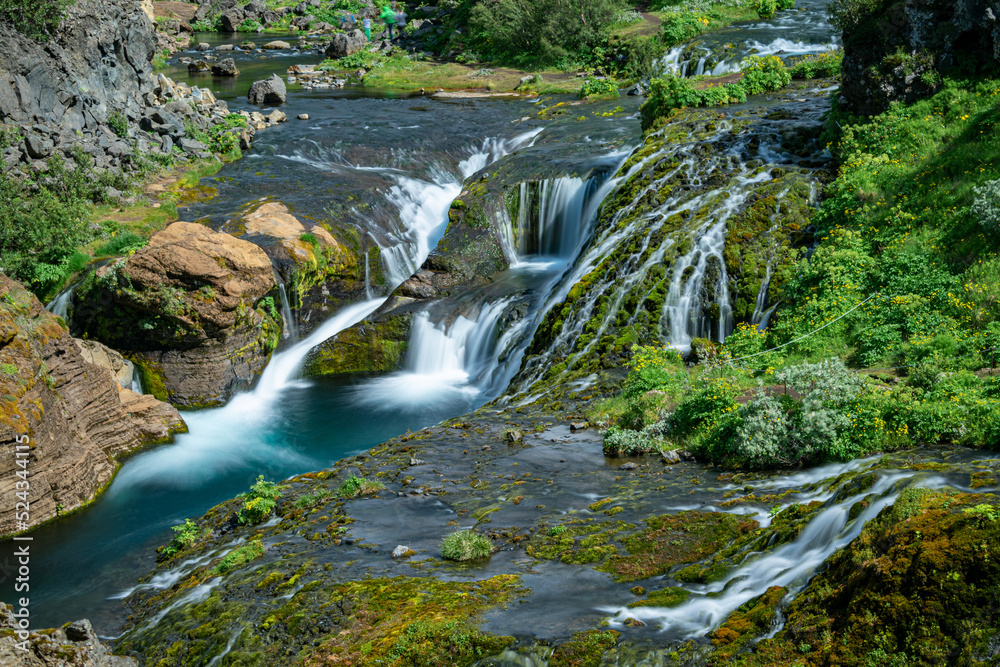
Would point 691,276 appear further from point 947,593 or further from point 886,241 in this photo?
point 947,593

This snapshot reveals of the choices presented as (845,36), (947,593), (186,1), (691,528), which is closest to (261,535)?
(691,528)

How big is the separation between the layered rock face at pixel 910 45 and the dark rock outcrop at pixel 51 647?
59.9 feet

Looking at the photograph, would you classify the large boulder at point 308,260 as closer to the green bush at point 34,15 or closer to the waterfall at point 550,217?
the waterfall at point 550,217

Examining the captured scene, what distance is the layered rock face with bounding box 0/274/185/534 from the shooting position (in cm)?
1214

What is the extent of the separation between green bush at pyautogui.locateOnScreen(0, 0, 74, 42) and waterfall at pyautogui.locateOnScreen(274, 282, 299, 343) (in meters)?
11.8

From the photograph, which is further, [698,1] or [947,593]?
[698,1]

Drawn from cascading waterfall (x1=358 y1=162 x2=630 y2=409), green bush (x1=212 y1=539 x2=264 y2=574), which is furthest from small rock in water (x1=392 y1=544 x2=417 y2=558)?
cascading waterfall (x1=358 y1=162 x2=630 y2=409)

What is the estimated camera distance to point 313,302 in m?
20.0

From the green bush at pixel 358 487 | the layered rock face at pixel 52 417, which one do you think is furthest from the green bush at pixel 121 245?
the green bush at pixel 358 487

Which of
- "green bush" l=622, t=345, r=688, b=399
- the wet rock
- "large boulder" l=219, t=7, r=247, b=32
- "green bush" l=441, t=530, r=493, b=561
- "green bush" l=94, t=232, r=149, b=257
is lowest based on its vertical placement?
"green bush" l=441, t=530, r=493, b=561

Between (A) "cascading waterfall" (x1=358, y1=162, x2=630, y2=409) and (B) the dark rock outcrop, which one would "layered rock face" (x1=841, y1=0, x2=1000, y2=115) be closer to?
(A) "cascading waterfall" (x1=358, y1=162, x2=630, y2=409)

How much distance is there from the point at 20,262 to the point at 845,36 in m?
21.8

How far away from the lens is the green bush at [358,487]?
10430 mm

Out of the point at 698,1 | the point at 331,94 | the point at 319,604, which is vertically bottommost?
the point at 319,604
